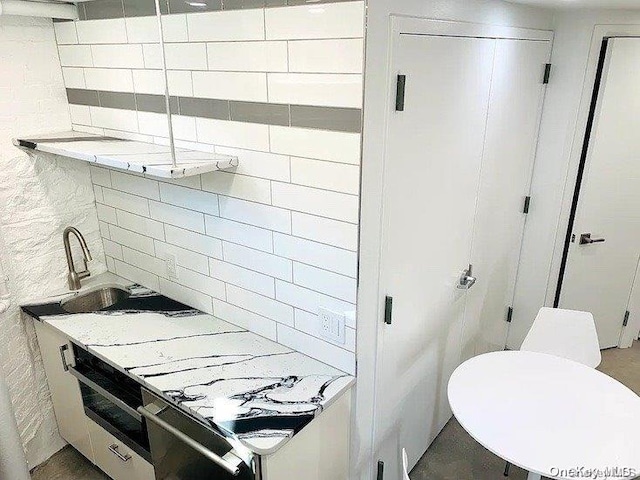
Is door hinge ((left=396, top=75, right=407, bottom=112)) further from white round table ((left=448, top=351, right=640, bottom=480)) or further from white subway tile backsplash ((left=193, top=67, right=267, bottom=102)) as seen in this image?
white round table ((left=448, top=351, right=640, bottom=480))

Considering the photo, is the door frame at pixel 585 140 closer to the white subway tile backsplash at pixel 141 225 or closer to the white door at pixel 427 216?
the white door at pixel 427 216

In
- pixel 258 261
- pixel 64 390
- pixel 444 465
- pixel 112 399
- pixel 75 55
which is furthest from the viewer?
pixel 444 465

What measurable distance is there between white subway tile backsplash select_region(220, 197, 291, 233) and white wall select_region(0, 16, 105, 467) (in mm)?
1001

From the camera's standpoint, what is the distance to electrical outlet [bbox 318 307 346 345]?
1.72m

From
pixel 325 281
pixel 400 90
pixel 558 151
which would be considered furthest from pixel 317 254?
pixel 558 151

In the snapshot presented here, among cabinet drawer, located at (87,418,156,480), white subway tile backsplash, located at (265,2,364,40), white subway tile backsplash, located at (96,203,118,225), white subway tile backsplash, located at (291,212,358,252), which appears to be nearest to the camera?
white subway tile backsplash, located at (265,2,364,40)

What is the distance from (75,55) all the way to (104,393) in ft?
4.99

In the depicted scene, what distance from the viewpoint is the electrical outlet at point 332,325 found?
5.66ft

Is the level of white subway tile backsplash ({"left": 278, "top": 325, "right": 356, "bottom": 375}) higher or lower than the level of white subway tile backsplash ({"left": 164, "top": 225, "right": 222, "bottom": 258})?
lower

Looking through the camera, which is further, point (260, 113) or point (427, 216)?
point (427, 216)

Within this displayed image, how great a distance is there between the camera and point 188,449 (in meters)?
1.81

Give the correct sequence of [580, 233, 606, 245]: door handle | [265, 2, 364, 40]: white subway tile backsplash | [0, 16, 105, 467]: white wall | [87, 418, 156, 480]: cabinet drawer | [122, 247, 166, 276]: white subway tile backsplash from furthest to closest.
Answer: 1. [580, 233, 606, 245]: door handle
2. [122, 247, 166, 276]: white subway tile backsplash
3. [0, 16, 105, 467]: white wall
4. [87, 418, 156, 480]: cabinet drawer
5. [265, 2, 364, 40]: white subway tile backsplash

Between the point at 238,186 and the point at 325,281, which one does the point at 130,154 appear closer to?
the point at 238,186

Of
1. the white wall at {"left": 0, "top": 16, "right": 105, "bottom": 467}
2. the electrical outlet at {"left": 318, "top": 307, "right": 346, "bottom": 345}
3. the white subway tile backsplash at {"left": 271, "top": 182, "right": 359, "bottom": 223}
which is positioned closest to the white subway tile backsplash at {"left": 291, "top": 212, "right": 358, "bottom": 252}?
the white subway tile backsplash at {"left": 271, "top": 182, "right": 359, "bottom": 223}
